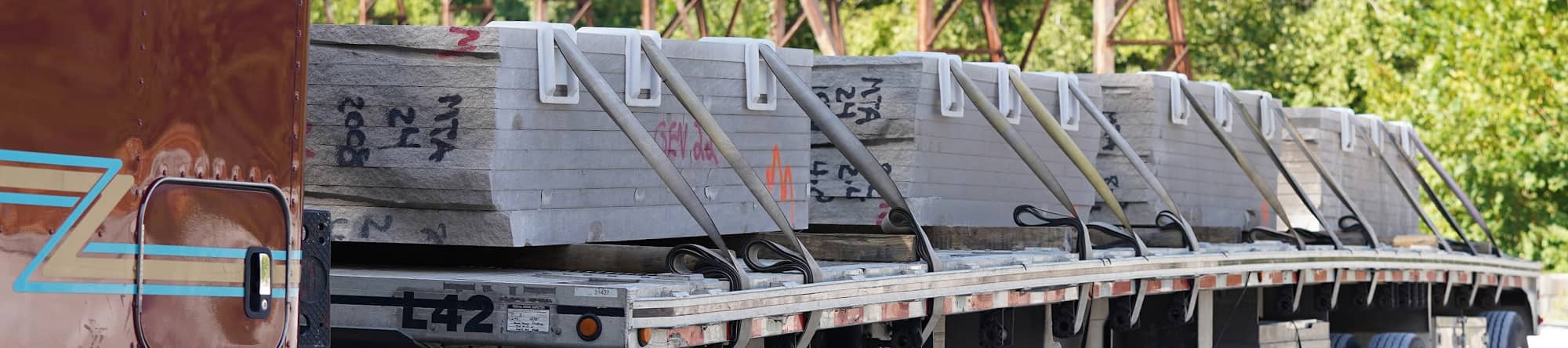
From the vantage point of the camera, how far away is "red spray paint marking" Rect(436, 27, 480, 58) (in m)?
6.19

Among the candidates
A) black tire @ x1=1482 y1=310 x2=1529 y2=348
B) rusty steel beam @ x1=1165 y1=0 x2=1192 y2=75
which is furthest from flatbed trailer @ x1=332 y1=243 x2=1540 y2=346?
rusty steel beam @ x1=1165 y1=0 x2=1192 y2=75

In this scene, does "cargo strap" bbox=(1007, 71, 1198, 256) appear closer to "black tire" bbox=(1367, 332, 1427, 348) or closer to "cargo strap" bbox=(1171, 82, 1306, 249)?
"cargo strap" bbox=(1171, 82, 1306, 249)

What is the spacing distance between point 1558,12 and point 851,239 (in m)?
19.0

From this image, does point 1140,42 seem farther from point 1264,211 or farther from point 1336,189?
point 1336,189

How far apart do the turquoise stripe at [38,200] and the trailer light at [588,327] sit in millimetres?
1615

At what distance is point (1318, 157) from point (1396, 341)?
7.11ft

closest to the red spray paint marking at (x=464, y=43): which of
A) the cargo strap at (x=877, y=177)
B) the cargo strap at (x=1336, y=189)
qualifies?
the cargo strap at (x=877, y=177)

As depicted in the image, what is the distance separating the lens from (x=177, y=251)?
3791mm

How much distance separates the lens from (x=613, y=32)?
6.63 metres

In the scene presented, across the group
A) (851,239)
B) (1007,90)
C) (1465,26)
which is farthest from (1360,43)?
(851,239)

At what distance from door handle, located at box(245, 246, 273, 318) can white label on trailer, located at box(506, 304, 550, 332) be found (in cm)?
104

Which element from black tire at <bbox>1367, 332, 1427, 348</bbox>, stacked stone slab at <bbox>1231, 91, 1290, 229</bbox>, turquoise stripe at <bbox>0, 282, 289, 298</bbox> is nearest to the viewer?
turquoise stripe at <bbox>0, 282, 289, 298</bbox>

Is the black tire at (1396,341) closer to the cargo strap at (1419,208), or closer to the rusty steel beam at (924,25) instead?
the cargo strap at (1419,208)

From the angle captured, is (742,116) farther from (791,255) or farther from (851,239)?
(791,255)
